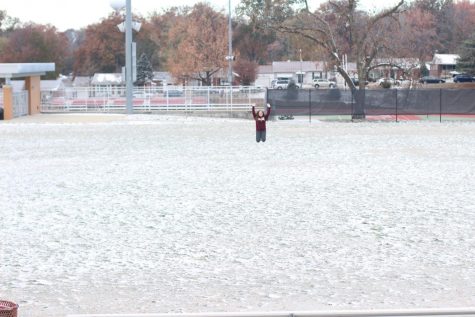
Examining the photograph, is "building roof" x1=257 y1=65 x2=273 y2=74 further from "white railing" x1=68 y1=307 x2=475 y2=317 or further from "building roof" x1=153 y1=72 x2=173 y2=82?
"white railing" x1=68 y1=307 x2=475 y2=317

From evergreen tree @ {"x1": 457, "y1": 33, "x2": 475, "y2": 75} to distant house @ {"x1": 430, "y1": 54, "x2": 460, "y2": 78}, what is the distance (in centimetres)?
2725

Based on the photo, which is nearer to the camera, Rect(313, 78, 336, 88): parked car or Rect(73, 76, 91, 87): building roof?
Rect(313, 78, 336, 88): parked car

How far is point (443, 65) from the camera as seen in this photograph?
366 feet

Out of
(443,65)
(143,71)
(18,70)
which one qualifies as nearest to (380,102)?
(18,70)

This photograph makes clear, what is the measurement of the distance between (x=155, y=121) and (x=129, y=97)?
5.04 m

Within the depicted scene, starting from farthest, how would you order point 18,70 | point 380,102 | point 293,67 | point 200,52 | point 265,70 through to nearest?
point 293,67
point 265,70
point 200,52
point 18,70
point 380,102

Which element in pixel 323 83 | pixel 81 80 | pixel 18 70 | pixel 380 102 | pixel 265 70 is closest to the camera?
pixel 380 102

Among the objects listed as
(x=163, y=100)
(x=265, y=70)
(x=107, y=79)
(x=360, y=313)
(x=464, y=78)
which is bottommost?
(x=360, y=313)

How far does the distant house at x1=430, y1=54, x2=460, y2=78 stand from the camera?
10969cm

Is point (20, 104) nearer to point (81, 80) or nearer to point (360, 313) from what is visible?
point (360, 313)

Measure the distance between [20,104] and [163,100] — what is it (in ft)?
35.3

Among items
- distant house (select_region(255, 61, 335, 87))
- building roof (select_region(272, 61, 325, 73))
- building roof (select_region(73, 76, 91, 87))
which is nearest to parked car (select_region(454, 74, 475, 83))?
distant house (select_region(255, 61, 335, 87))

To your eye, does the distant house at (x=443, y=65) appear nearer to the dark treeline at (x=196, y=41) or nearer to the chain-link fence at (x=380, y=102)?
the dark treeline at (x=196, y=41)

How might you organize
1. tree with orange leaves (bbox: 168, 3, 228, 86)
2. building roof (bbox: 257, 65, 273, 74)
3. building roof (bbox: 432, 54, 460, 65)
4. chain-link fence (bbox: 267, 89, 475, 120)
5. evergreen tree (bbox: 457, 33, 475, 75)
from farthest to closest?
building roof (bbox: 257, 65, 273, 74), building roof (bbox: 432, 54, 460, 65), tree with orange leaves (bbox: 168, 3, 228, 86), evergreen tree (bbox: 457, 33, 475, 75), chain-link fence (bbox: 267, 89, 475, 120)
